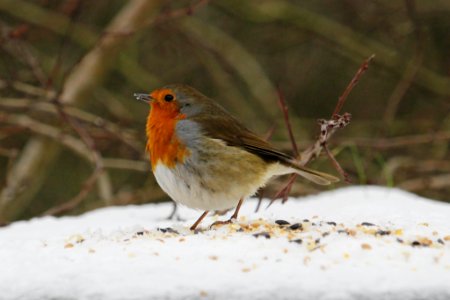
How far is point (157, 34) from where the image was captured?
666 cm

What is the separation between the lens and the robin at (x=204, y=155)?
307 centimetres

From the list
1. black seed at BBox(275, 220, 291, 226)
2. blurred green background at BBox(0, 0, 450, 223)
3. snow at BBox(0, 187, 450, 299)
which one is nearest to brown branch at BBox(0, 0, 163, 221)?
blurred green background at BBox(0, 0, 450, 223)

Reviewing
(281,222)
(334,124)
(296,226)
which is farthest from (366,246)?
(334,124)

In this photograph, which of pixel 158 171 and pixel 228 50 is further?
pixel 228 50

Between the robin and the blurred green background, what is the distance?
4.49 feet

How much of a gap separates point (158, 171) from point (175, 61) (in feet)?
13.3

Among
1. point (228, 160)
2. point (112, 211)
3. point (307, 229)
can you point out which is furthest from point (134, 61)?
point (307, 229)

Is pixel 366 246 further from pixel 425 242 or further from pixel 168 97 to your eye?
pixel 168 97

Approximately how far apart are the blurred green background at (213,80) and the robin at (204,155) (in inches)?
53.9

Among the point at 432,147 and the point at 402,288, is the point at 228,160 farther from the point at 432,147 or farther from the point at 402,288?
the point at 432,147

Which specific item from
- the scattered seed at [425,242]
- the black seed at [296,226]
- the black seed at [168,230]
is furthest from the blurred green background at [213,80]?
the scattered seed at [425,242]

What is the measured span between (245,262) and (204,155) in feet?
3.62

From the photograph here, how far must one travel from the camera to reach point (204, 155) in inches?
123

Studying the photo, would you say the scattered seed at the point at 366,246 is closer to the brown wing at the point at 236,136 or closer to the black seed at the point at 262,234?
the black seed at the point at 262,234
